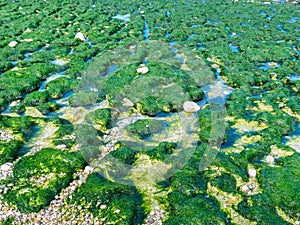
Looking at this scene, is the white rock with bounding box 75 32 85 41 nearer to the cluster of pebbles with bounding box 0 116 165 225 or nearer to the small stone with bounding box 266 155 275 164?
the cluster of pebbles with bounding box 0 116 165 225

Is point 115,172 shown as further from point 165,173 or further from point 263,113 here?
point 263,113

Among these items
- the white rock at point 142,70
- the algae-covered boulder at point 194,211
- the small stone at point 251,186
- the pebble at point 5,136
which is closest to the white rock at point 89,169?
the algae-covered boulder at point 194,211

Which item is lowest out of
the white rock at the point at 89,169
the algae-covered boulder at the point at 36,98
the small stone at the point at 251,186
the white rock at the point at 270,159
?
the white rock at the point at 270,159

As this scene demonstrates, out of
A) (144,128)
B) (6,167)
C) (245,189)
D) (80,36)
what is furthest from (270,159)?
(80,36)

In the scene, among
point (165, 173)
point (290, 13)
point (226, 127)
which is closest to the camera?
point (165, 173)

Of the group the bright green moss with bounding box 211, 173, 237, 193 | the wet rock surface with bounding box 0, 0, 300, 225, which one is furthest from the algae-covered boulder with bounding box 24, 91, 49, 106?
the bright green moss with bounding box 211, 173, 237, 193

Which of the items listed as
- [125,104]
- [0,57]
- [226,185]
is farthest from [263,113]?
[0,57]

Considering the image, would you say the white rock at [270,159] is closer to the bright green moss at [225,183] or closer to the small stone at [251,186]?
the small stone at [251,186]
